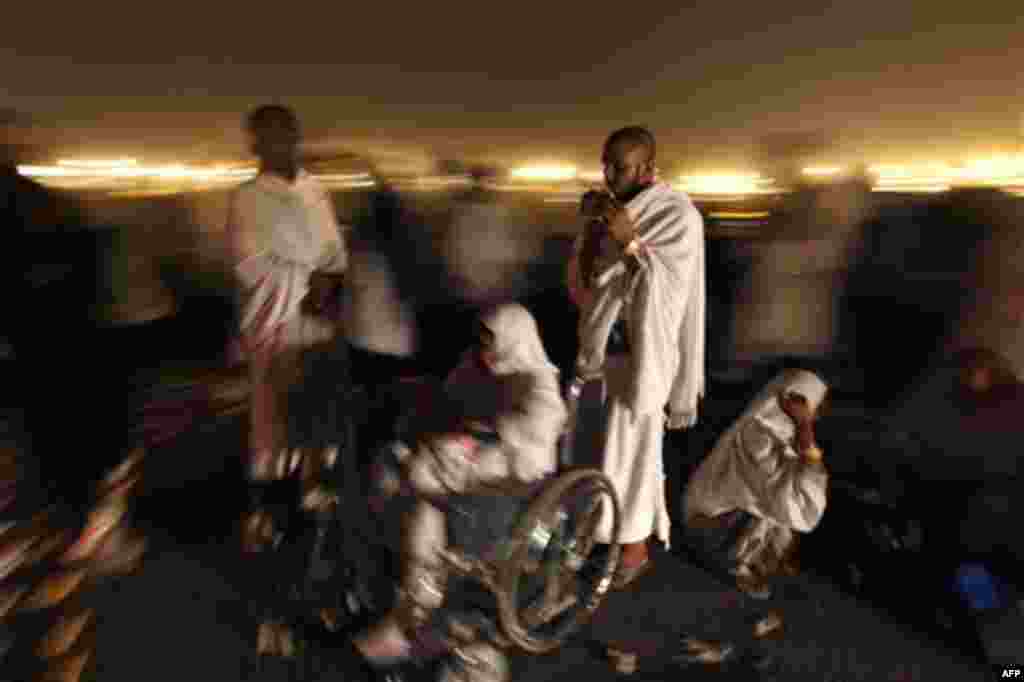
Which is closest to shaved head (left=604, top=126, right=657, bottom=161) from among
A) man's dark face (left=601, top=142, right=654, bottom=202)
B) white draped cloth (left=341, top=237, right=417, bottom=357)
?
man's dark face (left=601, top=142, right=654, bottom=202)

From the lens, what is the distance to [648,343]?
2.91 m

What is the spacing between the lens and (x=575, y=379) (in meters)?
3.13

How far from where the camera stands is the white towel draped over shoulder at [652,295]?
288 centimetres

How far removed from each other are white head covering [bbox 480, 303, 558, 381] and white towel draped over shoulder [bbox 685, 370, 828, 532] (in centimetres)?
98

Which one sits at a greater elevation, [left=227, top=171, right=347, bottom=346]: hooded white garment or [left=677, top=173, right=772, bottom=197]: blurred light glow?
[left=677, top=173, right=772, bottom=197]: blurred light glow

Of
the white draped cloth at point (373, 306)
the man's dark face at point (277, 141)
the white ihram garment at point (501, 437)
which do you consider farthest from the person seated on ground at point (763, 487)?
the man's dark face at point (277, 141)

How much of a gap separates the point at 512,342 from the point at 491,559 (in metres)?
0.70

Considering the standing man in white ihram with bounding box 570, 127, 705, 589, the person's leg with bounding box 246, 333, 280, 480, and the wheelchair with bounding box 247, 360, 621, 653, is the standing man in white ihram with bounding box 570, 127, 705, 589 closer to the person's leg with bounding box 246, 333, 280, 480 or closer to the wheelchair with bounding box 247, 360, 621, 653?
the wheelchair with bounding box 247, 360, 621, 653

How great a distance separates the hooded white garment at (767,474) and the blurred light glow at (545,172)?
2006 mm

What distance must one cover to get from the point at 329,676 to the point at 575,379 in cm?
139

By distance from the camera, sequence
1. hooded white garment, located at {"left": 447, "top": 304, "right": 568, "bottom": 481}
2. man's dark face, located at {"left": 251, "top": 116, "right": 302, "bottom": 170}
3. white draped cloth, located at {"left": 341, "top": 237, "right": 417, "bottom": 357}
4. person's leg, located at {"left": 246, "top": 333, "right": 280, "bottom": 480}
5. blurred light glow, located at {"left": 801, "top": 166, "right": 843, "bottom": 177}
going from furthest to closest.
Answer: white draped cloth, located at {"left": 341, "top": 237, "right": 417, "bottom": 357}, blurred light glow, located at {"left": 801, "top": 166, "right": 843, "bottom": 177}, person's leg, located at {"left": 246, "top": 333, "right": 280, "bottom": 480}, man's dark face, located at {"left": 251, "top": 116, "right": 302, "bottom": 170}, hooded white garment, located at {"left": 447, "top": 304, "right": 568, "bottom": 481}

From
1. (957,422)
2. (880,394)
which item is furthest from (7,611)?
(880,394)

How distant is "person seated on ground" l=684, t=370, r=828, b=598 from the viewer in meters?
2.96

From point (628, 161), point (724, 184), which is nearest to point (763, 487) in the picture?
point (628, 161)
